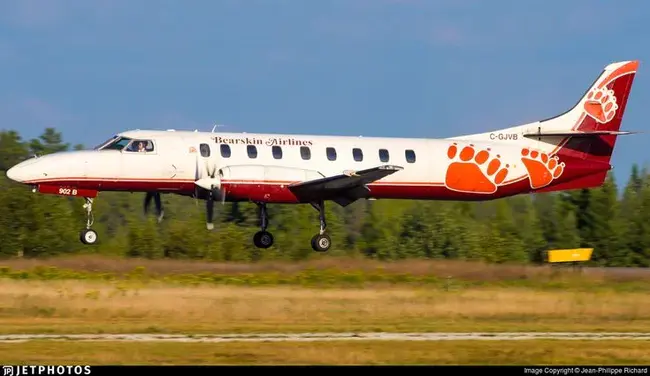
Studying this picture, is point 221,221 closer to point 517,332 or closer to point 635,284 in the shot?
point 635,284

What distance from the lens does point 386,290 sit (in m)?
30.5

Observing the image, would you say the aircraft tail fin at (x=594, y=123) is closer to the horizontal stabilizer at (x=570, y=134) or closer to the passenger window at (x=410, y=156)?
the horizontal stabilizer at (x=570, y=134)

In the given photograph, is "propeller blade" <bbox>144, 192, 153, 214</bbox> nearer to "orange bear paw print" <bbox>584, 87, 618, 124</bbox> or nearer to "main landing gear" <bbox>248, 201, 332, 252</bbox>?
"main landing gear" <bbox>248, 201, 332, 252</bbox>

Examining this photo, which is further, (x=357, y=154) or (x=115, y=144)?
(x=357, y=154)

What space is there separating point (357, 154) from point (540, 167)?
20.4 ft

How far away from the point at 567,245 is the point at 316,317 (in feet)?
126

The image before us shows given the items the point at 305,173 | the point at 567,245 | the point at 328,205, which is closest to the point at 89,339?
the point at 305,173

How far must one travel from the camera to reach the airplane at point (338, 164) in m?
29.4

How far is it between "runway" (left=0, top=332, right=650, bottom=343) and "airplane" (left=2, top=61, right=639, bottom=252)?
27.9ft

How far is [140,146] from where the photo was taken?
97.1ft

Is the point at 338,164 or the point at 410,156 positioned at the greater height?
the point at 410,156

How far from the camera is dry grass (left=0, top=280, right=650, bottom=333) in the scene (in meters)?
23.1

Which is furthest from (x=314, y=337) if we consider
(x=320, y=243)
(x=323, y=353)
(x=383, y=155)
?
(x=383, y=155)

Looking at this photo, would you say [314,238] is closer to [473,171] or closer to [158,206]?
[158,206]
